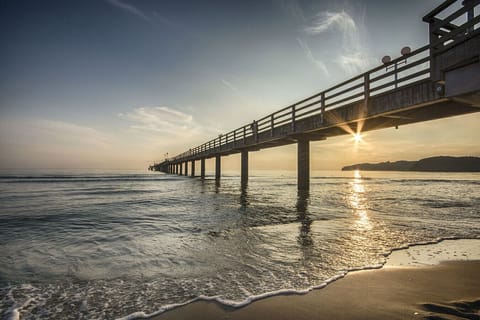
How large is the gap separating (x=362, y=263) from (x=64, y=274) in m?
4.76

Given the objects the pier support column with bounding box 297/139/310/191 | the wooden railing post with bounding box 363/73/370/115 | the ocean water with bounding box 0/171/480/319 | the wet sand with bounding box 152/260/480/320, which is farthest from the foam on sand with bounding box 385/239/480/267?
the pier support column with bounding box 297/139/310/191

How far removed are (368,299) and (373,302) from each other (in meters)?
0.09

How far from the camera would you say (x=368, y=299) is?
9.50 ft

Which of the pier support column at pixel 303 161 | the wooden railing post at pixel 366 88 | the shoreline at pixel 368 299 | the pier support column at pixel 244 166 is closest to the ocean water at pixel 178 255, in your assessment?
the shoreline at pixel 368 299

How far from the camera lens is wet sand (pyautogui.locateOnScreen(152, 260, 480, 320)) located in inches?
100

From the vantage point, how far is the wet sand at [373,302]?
2.54 meters

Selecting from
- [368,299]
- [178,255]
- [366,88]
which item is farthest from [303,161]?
[368,299]

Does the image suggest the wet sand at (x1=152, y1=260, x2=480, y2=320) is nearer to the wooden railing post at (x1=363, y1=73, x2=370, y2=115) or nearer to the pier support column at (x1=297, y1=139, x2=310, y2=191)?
the wooden railing post at (x1=363, y1=73, x2=370, y2=115)

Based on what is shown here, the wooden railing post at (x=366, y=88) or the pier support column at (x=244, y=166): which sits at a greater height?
the wooden railing post at (x=366, y=88)

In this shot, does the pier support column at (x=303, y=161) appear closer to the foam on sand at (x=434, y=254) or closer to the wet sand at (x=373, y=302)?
the foam on sand at (x=434, y=254)

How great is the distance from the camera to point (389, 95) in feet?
28.8

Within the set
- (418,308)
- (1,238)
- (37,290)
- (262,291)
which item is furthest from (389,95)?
(1,238)

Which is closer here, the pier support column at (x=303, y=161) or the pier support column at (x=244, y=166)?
the pier support column at (x=303, y=161)

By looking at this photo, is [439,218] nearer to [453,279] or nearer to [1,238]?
[453,279]
